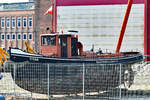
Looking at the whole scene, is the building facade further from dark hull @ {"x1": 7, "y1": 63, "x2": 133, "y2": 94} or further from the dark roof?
dark hull @ {"x1": 7, "y1": 63, "x2": 133, "y2": 94}

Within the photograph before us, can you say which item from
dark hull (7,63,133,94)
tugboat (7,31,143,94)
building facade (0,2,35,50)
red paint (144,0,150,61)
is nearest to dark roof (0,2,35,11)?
building facade (0,2,35,50)

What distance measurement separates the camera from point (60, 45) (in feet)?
53.2

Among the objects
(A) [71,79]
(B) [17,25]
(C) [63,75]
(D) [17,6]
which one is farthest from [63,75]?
(D) [17,6]

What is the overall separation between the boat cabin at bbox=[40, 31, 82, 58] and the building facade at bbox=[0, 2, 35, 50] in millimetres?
42296

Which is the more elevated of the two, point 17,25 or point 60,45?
point 17,25

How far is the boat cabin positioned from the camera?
16.1 metres

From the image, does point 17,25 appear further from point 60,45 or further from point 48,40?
point 60,45

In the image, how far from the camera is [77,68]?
13.4m

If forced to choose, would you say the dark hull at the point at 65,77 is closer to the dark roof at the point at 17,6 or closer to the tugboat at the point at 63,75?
the tugboat at the point at 63,75

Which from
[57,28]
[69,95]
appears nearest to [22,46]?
[57,28]

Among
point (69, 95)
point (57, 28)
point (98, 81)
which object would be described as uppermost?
point (57, 28)

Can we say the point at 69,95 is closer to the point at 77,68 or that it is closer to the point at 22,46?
the point at 77,68

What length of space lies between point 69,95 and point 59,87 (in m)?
1.48

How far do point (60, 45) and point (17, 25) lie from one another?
46.1 meters
